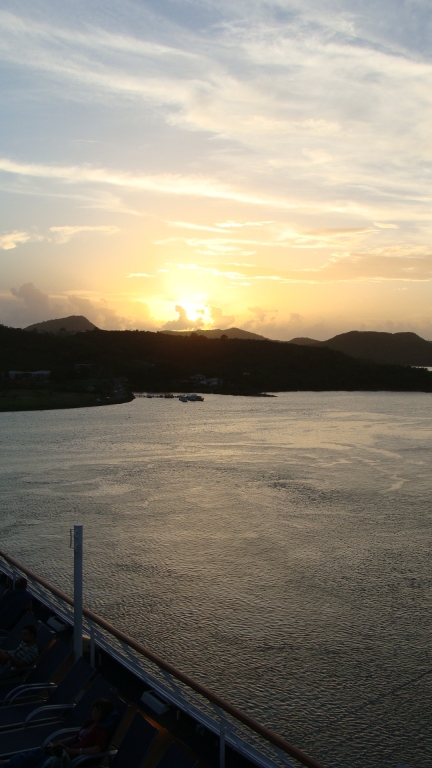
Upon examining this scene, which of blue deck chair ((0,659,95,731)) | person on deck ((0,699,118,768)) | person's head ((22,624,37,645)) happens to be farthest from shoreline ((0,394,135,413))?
person on deck ((0,699,118,768))

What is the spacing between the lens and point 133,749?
15.7ft

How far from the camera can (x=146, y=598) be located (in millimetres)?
14039

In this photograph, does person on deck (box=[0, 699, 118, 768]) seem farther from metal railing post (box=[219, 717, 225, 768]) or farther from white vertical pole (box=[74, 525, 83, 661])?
white vertical pole (box=[74, 525, 83, 661])

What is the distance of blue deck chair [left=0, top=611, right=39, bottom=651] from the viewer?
274 inches

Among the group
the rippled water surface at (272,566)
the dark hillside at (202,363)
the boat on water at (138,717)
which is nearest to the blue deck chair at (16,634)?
the boat on water at (138,717)

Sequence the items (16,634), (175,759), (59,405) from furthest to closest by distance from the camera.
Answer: (59,405)
(16,634)
(175,759)

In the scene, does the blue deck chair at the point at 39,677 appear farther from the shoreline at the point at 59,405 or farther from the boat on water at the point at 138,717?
the shoreline at the point at 59,405

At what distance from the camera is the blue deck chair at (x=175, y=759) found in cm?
444

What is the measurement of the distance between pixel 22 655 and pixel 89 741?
5.92ft

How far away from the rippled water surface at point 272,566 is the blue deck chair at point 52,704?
14.2 feet

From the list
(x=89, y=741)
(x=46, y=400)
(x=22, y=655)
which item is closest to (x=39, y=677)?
(x=22, y=655)

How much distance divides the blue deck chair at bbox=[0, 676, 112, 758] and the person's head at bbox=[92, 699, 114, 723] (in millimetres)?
274

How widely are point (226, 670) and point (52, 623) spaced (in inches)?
168

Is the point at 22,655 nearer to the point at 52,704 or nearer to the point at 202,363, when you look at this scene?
the point at 52,704
